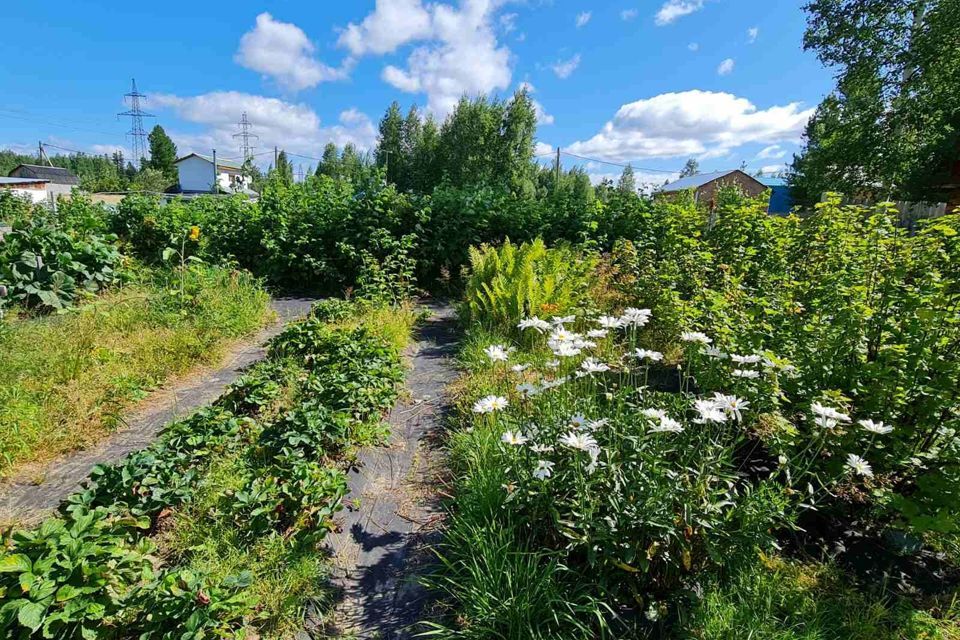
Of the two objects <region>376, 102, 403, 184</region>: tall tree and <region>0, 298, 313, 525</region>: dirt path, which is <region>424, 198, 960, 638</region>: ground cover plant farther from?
<region>376, 102, 403, 184</region>: tall tree

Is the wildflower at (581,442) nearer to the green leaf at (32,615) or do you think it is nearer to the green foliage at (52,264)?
the green leaf at (32,615)

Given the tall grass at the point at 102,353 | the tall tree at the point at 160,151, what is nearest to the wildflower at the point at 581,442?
the tall grass at the point at 102,353

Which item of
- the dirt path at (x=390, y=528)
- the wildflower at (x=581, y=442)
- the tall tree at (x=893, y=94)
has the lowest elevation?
the dirt path at (x=390, y=528)

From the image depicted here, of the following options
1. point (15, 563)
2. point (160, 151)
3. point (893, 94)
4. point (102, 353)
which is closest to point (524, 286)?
point (102, 353)

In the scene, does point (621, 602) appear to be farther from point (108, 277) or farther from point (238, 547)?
point (108, 277)

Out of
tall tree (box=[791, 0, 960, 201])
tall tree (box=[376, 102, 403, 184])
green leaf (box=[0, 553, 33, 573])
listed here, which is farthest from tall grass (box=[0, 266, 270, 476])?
tall tree (box=[376, 102, 403, 184])

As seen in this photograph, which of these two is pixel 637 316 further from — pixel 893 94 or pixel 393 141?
pixel 393 141

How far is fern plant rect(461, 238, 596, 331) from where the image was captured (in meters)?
4.36

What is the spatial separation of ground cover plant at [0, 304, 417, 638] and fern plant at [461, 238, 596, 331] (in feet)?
5.47

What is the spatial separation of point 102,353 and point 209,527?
240 centimetres

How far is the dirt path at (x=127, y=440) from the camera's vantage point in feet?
7.16

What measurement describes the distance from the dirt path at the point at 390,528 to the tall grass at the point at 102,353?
5.84 feet

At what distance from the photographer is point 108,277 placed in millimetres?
5316

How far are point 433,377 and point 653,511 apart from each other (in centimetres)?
247
